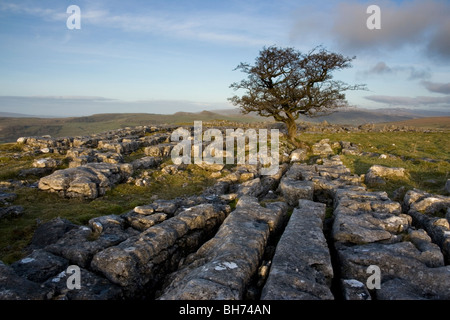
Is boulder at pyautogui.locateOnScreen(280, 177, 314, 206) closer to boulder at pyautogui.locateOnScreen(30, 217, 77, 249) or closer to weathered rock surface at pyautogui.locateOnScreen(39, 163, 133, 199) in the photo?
boulder at pyautogui.locateOnScreen(30, 217, 77, 249)

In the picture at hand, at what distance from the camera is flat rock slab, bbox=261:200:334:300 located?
645cm

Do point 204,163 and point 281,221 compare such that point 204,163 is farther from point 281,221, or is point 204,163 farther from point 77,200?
point 281,221

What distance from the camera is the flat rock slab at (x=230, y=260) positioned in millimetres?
6426

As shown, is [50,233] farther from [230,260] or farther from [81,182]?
[230,260]

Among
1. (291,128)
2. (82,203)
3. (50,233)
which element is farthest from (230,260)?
(291,128)

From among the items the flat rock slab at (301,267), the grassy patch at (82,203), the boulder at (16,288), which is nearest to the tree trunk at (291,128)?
the grassy patch at (82,203)

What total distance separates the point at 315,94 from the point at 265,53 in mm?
8250

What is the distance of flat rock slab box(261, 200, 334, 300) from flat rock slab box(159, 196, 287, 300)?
0.75 meters

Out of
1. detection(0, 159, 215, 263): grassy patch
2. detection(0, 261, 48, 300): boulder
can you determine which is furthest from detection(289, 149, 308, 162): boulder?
detection(0, 261, 48, 300): boulder

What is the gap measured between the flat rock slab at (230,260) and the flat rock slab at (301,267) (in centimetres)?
75

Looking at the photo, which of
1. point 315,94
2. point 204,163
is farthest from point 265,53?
point 204,163

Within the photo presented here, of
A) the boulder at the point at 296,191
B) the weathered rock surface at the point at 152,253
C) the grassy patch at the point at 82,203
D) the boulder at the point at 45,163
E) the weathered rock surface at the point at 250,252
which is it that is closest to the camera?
the weathered rock surface at the point at 250,252

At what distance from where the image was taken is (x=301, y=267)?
760 cm

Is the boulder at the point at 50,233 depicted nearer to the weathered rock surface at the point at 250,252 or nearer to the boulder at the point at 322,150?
the weathered rock surface at the point at 250,252
